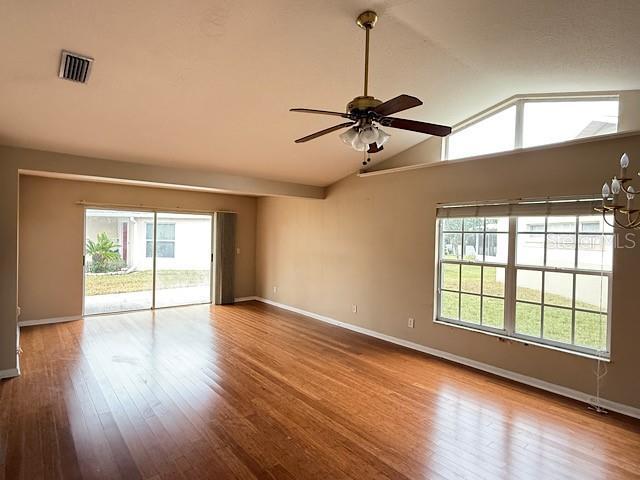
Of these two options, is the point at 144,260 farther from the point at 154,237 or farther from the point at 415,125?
the point at 415,125

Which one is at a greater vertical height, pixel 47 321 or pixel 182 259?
pixel 182 259

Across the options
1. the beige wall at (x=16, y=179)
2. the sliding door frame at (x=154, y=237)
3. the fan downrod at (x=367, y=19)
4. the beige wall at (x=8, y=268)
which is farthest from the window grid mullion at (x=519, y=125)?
the sliding door frame at (x=154, y=237)

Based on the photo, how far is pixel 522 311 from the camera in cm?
388

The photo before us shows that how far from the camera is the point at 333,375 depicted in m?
3.90

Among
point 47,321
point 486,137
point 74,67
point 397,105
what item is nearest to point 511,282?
point 486,137

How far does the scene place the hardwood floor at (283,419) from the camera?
234 centimetres

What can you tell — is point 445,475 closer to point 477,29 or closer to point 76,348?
point 477,29

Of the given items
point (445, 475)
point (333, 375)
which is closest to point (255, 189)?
point (333, 375)

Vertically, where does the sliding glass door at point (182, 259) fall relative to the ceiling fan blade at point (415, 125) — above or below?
below

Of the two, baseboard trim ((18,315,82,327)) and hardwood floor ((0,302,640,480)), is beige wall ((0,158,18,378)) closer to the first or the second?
hardwood floor ((0,302,640,480))

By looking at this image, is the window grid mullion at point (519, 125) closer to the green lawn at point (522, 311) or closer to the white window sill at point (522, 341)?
the green lawn at point (522, 311)

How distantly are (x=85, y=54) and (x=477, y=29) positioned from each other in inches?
112

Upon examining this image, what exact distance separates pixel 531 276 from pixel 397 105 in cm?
290

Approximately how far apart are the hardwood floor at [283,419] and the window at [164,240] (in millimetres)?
2390
